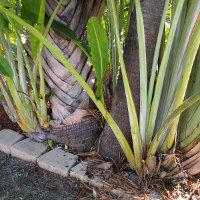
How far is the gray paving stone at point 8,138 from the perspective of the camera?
1.08 metres

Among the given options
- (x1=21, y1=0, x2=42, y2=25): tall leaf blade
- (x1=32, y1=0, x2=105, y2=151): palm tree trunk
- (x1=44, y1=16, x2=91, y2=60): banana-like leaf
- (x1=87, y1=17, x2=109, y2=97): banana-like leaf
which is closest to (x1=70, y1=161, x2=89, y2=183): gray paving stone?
(x1=32, y1=0, x2=105, y2=151): palm tree trunk

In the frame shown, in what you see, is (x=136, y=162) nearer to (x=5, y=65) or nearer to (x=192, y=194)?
(x=192, y=194)

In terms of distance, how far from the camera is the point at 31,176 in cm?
95

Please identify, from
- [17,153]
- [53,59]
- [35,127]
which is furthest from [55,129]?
[53,59]

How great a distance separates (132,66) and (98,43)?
0.16 m

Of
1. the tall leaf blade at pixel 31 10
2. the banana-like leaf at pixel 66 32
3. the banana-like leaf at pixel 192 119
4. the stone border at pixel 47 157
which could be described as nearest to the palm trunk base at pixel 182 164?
the banana-like leaf at pixel 192 119

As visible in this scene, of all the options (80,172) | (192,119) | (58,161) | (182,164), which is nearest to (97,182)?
(80,172)

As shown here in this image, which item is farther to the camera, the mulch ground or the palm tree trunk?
the mulch ground

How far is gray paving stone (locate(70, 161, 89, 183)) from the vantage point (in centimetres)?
91

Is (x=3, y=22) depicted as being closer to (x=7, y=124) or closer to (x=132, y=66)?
(x=132, y=66)

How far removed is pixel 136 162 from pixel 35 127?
49 centimetres

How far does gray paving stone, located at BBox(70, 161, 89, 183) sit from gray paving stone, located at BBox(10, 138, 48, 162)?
7.6 inches

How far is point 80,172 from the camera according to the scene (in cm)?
92

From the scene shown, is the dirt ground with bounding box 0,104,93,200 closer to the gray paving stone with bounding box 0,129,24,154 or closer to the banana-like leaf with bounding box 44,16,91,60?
the gray paving stone with bounding box 0,129,24,154
